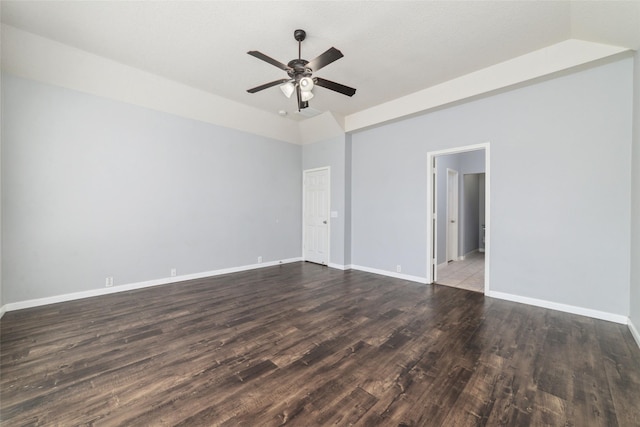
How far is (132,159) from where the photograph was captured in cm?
403

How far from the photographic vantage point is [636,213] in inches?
103

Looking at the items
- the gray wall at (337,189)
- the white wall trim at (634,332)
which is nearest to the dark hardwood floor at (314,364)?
the white wall trim at (634,332)

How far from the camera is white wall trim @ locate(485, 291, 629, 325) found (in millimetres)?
2859

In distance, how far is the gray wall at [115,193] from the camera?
3213mm

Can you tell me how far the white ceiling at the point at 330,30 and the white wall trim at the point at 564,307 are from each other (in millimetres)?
2897

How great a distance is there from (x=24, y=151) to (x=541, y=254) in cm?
686

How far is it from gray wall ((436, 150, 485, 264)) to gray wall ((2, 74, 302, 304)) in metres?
3.92

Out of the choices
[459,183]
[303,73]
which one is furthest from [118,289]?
[459,183]

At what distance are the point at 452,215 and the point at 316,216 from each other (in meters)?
3.46

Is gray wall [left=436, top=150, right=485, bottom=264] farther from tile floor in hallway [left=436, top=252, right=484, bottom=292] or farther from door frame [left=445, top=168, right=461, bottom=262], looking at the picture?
tile floor in hallway [left=436, top=252, right=484, bottom=292]

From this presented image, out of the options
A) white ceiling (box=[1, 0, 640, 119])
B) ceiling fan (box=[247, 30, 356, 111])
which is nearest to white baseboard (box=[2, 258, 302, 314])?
white ceiling (box=[1, 0, 640, 119])

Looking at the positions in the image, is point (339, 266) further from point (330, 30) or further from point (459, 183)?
point (330, 30)

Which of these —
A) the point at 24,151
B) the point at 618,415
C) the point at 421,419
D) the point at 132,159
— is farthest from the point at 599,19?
the point at 24,151

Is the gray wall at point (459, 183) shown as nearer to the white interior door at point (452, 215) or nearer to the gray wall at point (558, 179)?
the white interior door at point (452, 215)
